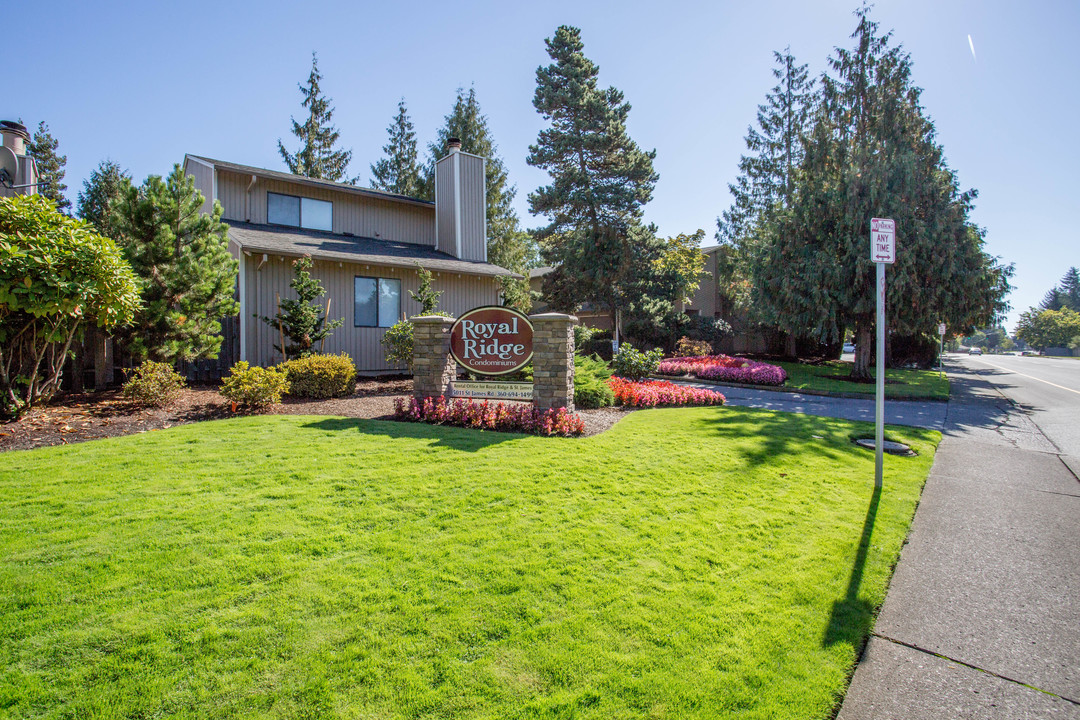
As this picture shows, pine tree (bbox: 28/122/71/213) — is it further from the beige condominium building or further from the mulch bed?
the mulch bed

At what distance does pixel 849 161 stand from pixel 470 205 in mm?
12978

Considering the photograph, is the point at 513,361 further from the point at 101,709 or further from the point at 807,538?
the point at 101,709

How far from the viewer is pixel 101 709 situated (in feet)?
6.91

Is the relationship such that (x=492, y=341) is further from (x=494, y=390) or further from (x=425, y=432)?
(x=425, y=432)

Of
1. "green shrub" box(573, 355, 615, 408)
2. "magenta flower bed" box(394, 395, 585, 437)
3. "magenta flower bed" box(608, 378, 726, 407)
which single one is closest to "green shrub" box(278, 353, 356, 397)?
"magenta flower bed" box(394, 395, 585, 437)

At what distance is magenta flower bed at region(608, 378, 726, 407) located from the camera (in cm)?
1033

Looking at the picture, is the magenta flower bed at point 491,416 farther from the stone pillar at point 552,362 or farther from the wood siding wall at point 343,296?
the wood siding wall at point 343,296

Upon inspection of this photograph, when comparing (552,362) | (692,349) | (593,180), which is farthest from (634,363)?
(593,180)

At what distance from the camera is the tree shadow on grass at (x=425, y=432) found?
21.1 ft

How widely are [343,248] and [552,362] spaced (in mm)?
8810

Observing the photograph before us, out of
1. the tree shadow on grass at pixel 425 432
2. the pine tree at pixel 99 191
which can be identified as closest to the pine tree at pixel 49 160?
the pine tree at pixel 99 191

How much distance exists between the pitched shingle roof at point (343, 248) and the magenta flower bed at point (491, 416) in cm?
622

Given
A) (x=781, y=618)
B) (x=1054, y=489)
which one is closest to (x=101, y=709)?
(x=781, y=618)

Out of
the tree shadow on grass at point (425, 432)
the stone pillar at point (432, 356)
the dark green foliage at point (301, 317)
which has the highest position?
the dark green foliage at point (301, 317)
